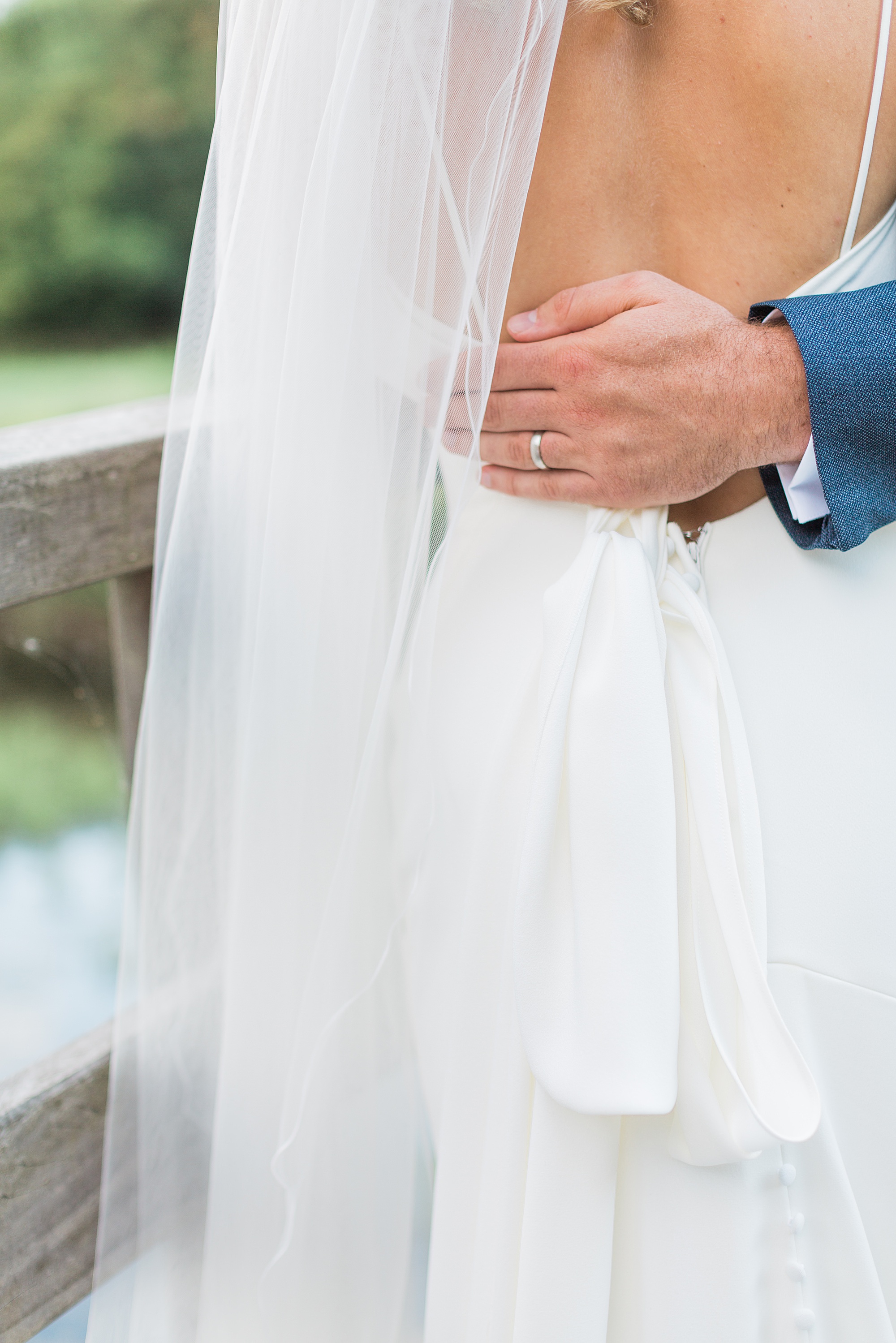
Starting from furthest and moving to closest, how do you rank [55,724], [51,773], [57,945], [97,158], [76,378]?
1. [76,378]
2. [97,158]
3. [51,773]
4. [55,724]
5. [57,945]

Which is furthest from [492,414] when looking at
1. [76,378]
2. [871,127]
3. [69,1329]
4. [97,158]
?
[97,158]

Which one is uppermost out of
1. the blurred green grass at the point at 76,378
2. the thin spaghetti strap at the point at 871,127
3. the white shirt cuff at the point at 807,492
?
the blurred green grass at the point at 76,378

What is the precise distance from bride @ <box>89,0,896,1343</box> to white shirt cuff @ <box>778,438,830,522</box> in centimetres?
1

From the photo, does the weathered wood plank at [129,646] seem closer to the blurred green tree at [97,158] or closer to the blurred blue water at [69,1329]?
the blurred blue water at [69,1329]

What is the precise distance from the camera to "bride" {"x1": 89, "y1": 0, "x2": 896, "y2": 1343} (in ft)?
2.32

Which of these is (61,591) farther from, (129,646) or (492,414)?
(492,414)

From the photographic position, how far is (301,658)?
80 cm

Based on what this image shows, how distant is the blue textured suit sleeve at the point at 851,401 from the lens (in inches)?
30.0

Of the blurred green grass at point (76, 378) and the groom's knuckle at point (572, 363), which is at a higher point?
the blurred green grass at point (76, 378)

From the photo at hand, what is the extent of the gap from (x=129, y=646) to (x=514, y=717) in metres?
0.60

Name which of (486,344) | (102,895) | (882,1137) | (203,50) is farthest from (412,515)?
(203,50)

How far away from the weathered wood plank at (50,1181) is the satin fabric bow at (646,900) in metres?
0.60

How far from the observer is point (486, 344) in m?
0.75

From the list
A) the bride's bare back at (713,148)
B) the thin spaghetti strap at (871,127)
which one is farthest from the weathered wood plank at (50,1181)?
the thin spaghetti strap at (871,127)
